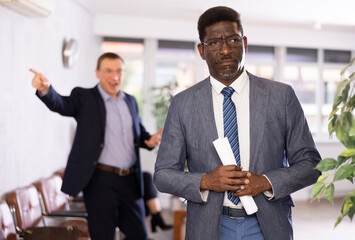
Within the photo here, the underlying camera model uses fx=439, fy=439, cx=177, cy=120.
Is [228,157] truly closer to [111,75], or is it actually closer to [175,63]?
[111,75]

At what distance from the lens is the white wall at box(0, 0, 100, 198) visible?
3529 millimetres

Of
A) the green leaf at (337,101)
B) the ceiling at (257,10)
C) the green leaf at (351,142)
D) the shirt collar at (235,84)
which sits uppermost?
the ceiling at (257,10)

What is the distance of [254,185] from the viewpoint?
1.52 metres

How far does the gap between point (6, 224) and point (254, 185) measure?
2.25m

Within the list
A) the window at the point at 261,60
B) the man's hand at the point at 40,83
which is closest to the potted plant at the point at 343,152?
the man's hand at the point at 40,83

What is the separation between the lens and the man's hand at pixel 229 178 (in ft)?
4.86

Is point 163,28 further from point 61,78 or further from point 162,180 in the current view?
point 162,180

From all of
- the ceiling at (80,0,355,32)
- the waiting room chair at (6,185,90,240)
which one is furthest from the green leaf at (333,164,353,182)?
the ceiling at (80,0,355,32)

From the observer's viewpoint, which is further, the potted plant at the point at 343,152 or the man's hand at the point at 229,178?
the man's hand at the point at 229,178

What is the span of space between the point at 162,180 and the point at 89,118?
183cm

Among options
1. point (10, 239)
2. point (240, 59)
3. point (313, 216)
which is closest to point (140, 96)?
point (313, 216)

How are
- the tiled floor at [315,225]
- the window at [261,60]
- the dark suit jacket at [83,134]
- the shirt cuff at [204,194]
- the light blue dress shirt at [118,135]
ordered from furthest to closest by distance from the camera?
1. the window at [261,60]
2. the tiled floor at [315,225]
3. the light blue dress shirt at [118,135]
4. the dark suit jacket at [83,134]
5. the shirt cuff at [204,194]

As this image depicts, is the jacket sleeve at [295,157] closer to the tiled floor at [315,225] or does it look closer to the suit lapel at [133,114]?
the suit lapel at [133,114]

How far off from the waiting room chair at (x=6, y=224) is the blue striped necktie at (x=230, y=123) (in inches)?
81.2
